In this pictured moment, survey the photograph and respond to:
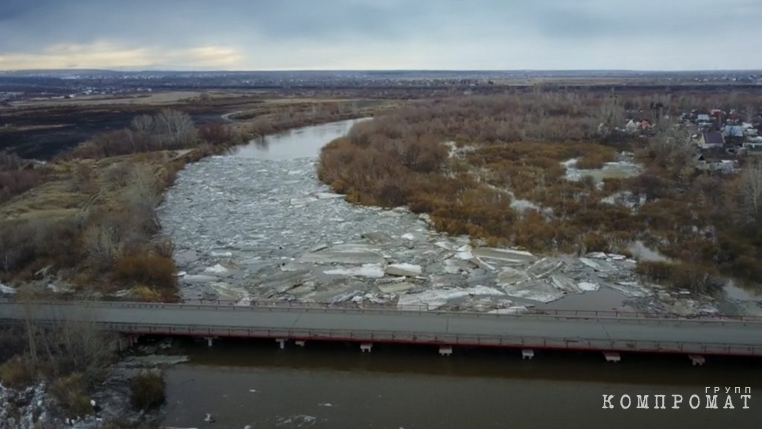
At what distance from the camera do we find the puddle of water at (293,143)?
42031 millimetres

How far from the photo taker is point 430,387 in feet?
39.9

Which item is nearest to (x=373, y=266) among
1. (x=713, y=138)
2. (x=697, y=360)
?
(x=697, y=360)

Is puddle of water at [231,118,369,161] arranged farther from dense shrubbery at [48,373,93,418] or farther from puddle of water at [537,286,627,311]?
dense shrubbery at [48,373,93,418]

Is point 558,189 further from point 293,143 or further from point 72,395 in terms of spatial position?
point 293,143

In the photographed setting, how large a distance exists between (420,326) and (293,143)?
36393 mm

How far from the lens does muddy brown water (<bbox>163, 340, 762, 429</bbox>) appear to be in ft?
36.0

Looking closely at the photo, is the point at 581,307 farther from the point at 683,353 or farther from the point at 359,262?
the point at 359,262

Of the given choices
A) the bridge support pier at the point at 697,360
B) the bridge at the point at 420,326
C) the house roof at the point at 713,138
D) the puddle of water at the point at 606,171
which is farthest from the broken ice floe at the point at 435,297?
the house roof at the point at 713,138

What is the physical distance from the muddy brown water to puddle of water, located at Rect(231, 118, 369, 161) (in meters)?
28.3

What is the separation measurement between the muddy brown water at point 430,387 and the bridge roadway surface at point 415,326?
15.9 inches

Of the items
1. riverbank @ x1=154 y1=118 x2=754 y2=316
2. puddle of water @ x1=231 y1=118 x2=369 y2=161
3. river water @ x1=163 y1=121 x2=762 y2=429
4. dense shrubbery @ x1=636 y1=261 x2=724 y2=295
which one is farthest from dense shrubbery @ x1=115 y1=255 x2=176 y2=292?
puddle of water @ x1=231 y1=118 x2=369 y2=161

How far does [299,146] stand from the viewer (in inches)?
1825

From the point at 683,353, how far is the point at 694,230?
10196 millimetres

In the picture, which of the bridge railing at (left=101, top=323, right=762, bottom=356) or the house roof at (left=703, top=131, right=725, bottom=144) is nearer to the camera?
the bridge railing at (left=101, top=323, right=762, bottom=356)
